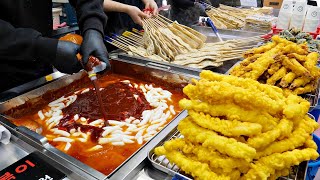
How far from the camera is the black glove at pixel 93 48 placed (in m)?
1.81

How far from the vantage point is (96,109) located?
1.96 m

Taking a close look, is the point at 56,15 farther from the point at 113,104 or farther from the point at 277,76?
the point at 277,76

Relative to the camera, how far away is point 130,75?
2604 millimetres

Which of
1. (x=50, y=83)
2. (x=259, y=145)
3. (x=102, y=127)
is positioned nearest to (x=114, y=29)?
(x=50, y=83)

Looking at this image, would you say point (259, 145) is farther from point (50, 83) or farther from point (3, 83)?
point (3, 83)

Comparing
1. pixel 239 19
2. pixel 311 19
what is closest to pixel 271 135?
pixel 311 19

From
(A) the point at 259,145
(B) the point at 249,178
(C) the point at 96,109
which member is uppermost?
(A) the point at 259,145

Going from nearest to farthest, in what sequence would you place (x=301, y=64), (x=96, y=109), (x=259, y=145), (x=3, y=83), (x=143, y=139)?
1. (x=259, y=145)
2. (x=143, y=139)
3. (x=301, y=64)
4. (x=96, y=109)
5. (x=3, y=83)

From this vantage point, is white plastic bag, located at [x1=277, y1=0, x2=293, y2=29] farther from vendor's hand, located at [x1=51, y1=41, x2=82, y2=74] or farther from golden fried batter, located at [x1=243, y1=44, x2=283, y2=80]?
vendor's hand, located at [x1=51, y1=41, x2=82, y2=74]

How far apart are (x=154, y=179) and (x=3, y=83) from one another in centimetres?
175

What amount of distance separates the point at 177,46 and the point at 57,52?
1365 millimetres

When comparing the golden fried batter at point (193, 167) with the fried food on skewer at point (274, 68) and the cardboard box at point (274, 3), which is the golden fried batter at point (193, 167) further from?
the cardboard box at point (274, 3)

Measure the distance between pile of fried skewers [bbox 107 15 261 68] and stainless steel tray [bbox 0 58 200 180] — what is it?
0.16 metres

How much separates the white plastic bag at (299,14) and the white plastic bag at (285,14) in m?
0.04
